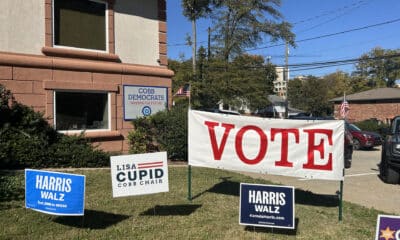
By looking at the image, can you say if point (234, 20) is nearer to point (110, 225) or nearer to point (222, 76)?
point (222, 76)

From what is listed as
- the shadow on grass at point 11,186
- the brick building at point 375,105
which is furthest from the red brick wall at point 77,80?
the brick building at point 375,105

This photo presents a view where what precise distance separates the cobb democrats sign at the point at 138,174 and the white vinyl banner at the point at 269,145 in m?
1.00

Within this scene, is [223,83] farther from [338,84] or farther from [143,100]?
[338,84]

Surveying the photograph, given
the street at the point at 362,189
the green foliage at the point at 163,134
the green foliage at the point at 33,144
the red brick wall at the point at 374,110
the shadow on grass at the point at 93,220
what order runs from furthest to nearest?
the red brick wall at the point at 374,110, the green foliage at the point at 163,134, the green foliage at the point at 33,144, the street at the point at 362,189, the shadow on grass at the point at 93,220

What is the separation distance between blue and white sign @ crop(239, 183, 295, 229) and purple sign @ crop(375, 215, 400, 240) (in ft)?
4.37

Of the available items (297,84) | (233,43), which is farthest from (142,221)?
(297,84)

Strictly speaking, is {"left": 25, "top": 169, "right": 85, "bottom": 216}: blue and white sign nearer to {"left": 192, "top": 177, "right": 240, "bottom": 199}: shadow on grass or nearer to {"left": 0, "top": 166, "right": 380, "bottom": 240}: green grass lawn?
{"left": 0, "top": 166, "right": 380, "bottom": 240}: green grass lawn

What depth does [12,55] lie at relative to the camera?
10.5m

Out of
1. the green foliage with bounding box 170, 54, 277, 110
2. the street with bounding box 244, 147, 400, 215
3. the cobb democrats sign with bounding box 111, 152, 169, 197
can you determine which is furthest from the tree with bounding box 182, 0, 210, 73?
the cobb democrats sign with bounding box 111, 152, 169, 197

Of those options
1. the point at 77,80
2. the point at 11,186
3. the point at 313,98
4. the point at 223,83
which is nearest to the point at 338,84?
the point at 313,98

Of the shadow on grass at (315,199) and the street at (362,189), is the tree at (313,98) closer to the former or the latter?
the street at (362,189)

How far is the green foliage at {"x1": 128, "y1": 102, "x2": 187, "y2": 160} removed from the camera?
11883 millimetres

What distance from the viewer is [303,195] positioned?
8039mm

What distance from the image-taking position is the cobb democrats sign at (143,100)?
42.1ft
